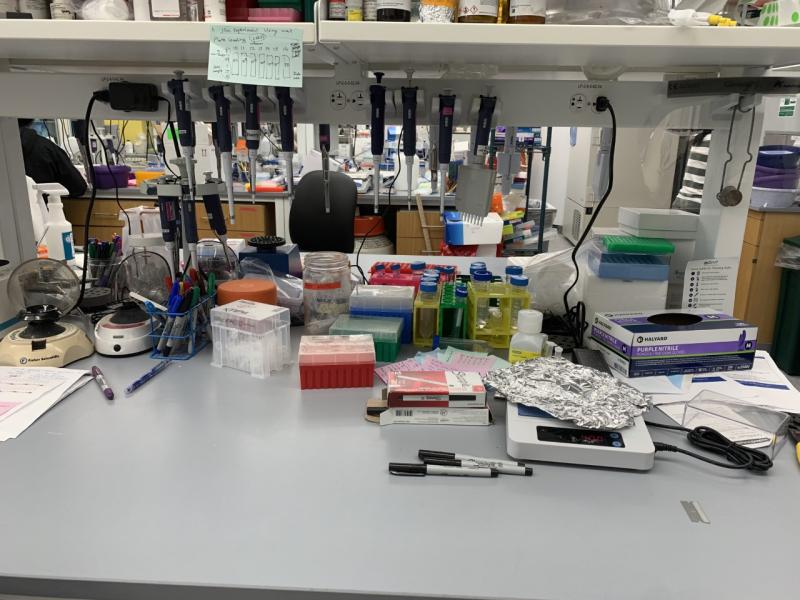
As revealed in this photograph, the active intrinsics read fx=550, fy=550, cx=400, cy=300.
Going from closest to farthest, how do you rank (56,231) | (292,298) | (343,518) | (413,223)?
(343,518) → (292,298) → (56,231) → (413,223)

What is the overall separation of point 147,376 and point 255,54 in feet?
1.92

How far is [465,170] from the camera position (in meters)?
1.21

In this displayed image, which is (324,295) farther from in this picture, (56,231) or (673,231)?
(56,231)

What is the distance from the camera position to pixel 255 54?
0.85 meters

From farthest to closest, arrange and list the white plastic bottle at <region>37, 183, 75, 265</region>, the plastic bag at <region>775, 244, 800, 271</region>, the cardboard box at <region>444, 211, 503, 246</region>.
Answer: the cardboard box at <region>444, 211, 503, 246</region> < the plastic bag at <region>775, 244, 800, 271</region> < the white plastic bottle at <region>37, 183, 75, 265</region>

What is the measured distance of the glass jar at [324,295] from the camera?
1.23 metres

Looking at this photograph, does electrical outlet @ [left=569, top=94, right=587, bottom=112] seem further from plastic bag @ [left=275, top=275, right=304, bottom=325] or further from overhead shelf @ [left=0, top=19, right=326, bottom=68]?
plastic bag @ [left=275, top=275, right=304, bottom=325]

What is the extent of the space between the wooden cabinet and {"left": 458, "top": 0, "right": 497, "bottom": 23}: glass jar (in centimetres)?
236

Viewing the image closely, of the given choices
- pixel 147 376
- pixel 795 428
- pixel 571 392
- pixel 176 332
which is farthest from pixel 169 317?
pixel 795 428

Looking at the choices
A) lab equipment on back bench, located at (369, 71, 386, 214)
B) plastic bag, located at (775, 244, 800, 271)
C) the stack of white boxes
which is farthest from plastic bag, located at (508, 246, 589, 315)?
plastic bag, located at (775, 244, 800, 271)

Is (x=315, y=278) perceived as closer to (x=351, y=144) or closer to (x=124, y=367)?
(x=124, y=367)

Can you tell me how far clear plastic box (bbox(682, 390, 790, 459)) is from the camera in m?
0.81

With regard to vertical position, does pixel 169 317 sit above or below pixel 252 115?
below

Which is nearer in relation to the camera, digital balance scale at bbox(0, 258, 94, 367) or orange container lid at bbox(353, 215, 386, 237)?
digital balance scale at bbox(0, 258, 94, 367)
